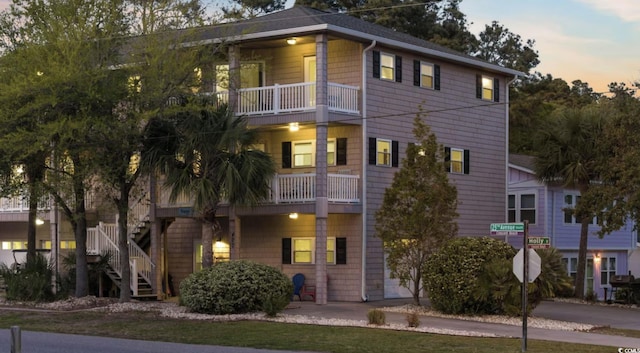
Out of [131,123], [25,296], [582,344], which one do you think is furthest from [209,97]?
[582,344]

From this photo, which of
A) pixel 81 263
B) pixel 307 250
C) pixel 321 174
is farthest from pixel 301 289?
pixel 81 263

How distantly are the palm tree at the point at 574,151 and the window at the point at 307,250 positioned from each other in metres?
8.41

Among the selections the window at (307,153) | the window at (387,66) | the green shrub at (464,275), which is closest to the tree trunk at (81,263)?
the window at (307,153)

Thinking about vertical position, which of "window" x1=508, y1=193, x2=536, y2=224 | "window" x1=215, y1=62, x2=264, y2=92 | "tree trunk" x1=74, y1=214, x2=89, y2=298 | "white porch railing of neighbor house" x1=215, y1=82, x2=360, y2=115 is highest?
"window" x1=215, y1=62, x2=264, y2=92

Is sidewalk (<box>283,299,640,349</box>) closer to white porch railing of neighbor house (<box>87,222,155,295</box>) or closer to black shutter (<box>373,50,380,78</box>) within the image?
white porch railing of neighbor house (<box>87,222,155,295</box>)

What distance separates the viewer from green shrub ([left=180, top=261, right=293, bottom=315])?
26031 mm

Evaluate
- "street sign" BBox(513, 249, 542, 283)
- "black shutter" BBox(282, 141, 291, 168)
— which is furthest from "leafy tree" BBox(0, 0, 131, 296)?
"street sign" BBox(513, 249, 542, 283)

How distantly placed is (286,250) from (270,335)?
12059 mm

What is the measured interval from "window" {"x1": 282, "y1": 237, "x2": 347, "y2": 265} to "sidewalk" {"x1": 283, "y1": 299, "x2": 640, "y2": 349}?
193cm

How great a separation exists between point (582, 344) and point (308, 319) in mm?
→ 7930

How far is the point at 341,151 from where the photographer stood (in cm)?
3284

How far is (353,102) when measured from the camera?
32.0 metres

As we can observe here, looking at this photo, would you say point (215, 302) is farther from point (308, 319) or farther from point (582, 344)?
point (582, 344)

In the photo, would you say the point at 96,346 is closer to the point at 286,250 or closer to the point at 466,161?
the point at 286,250
